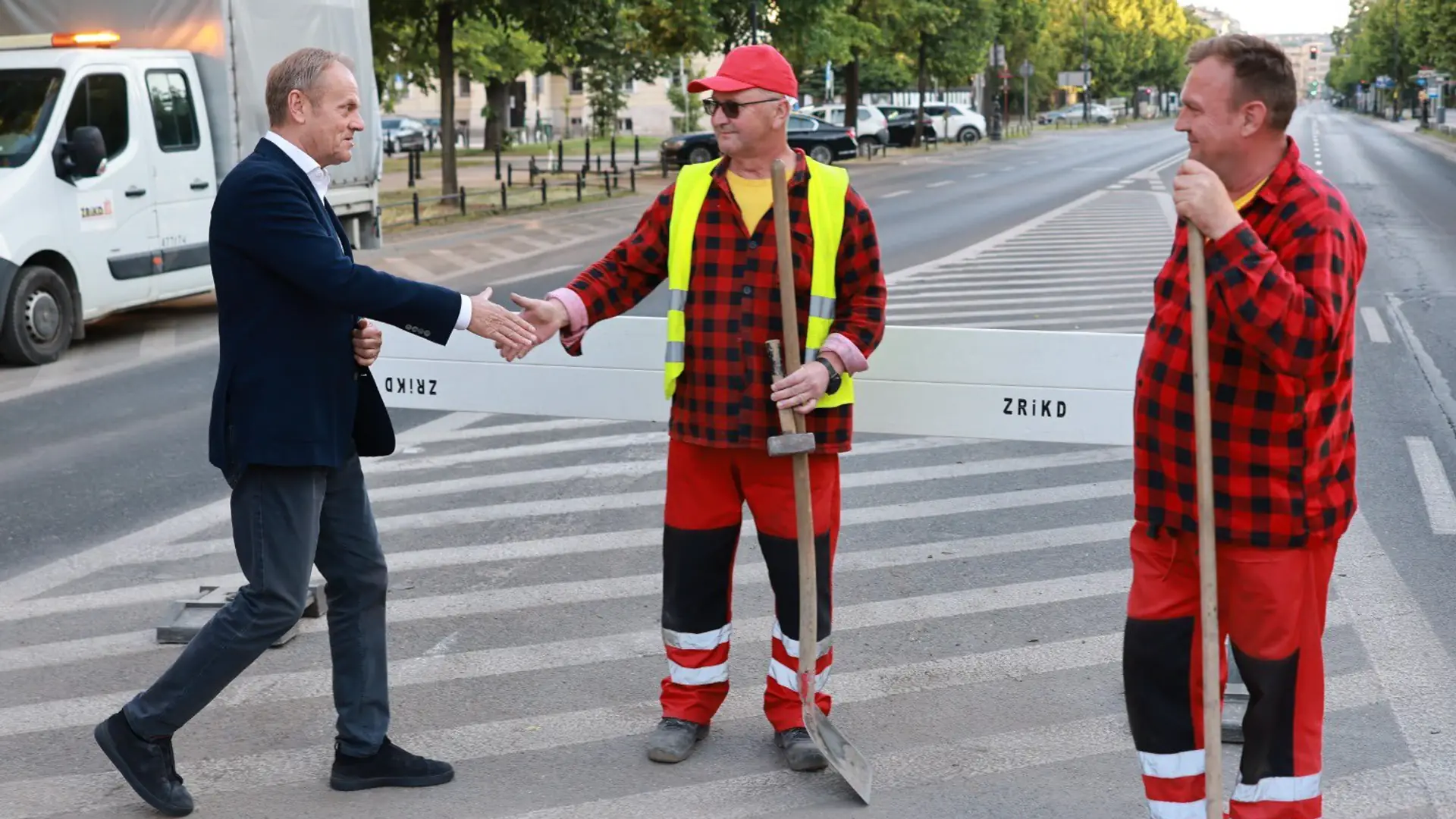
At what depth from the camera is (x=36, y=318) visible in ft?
37.5

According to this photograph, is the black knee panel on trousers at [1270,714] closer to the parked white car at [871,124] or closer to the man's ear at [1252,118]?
the man's ear at [1252,118]

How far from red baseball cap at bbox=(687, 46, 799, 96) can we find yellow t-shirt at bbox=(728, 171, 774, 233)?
240 millimetres

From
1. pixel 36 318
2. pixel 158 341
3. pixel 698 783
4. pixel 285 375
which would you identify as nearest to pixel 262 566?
pixel 285 375

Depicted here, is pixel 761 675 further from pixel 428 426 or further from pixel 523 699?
pixel 428 426

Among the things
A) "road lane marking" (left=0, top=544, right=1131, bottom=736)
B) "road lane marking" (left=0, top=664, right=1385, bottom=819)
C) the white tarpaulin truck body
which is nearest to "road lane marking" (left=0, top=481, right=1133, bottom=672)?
"road lane marking" (left=0, top=544, right=1131, bottom=736)

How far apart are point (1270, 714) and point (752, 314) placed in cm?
159

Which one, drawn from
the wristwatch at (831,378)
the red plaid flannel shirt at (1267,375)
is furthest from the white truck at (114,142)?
the red plaid flannel shirt at (1267,375)

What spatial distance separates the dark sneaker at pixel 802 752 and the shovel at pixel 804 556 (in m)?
0.09

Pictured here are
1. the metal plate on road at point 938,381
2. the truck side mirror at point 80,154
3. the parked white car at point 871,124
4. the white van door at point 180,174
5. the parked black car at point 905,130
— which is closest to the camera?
the metal plate on road at point 938,381

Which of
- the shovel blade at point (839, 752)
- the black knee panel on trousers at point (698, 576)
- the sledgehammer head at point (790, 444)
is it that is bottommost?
the shovel blade at point (839, 752)

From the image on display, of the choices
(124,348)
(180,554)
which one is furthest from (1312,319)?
(124,348)

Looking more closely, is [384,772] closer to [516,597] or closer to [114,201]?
[516,597]

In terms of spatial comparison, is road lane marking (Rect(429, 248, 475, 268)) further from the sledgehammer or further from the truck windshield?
the sledgehammer

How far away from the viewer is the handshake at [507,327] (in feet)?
13.0
